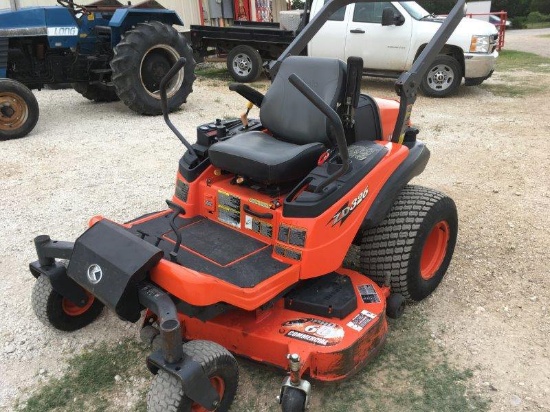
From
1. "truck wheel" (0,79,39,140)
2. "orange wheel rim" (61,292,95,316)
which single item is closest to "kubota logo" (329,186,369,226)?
"orange wheel rim" (61,292,95,316)

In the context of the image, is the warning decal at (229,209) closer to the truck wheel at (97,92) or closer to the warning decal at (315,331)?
the warning decal at (315,331)

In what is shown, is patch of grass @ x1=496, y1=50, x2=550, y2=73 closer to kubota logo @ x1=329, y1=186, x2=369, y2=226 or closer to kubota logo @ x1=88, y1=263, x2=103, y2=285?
kubota logo @ x1=329, y1=186, x2=369, y2=226

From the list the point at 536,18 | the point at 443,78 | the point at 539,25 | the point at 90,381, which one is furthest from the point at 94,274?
the point at 536,18

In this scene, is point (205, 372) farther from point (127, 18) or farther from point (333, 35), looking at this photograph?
point (333, 35)

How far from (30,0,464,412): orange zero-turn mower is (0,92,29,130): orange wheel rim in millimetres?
4097

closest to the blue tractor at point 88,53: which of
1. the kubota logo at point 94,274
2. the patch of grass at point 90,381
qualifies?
the patch of grass at point 90,381

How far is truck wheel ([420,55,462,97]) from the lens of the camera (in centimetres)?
869

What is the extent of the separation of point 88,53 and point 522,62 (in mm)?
10306

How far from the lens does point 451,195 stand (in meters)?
4.77

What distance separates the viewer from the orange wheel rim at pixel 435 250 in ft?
10.8

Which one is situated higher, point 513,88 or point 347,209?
point 347,209

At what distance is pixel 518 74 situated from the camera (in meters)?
11.2

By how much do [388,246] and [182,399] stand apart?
1450 mm

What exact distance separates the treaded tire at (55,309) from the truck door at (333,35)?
713 centimetres
